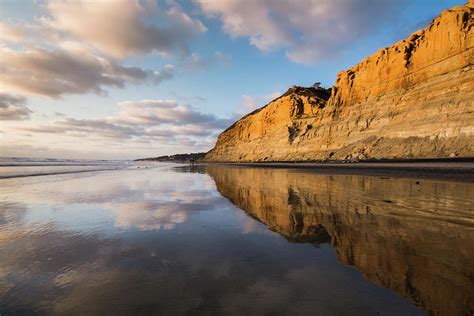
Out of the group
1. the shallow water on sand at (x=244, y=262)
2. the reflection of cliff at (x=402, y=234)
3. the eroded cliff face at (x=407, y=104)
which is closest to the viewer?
the shallow water on sand at (x=244, y=262)

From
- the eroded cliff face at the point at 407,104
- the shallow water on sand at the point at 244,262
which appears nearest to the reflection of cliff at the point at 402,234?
the shallow water on sand at the point at 244,262

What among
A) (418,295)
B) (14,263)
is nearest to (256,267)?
(418,295)

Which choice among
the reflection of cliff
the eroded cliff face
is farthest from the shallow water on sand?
the eroded cliff face

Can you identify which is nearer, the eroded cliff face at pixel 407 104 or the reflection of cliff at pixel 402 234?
the reflection of cliff at pixel 402 234

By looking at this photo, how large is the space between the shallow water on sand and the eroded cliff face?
21.2m

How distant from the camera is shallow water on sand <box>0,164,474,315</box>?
2.85 metres

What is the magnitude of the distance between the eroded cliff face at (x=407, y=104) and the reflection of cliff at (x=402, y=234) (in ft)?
60.1

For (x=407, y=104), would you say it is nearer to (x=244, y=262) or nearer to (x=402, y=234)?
(x=402, y=234)

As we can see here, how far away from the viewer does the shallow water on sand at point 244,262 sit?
2848 millimetres

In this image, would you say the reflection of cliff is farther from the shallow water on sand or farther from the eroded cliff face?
the eroded cliff face

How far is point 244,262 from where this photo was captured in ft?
13.5

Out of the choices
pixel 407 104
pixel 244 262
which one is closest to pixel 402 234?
pixel 244 262

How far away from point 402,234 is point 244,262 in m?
3.52

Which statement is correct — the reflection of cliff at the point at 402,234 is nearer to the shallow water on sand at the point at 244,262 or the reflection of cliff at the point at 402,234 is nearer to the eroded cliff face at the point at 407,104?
the shallow water on sand at the point at 244,262
